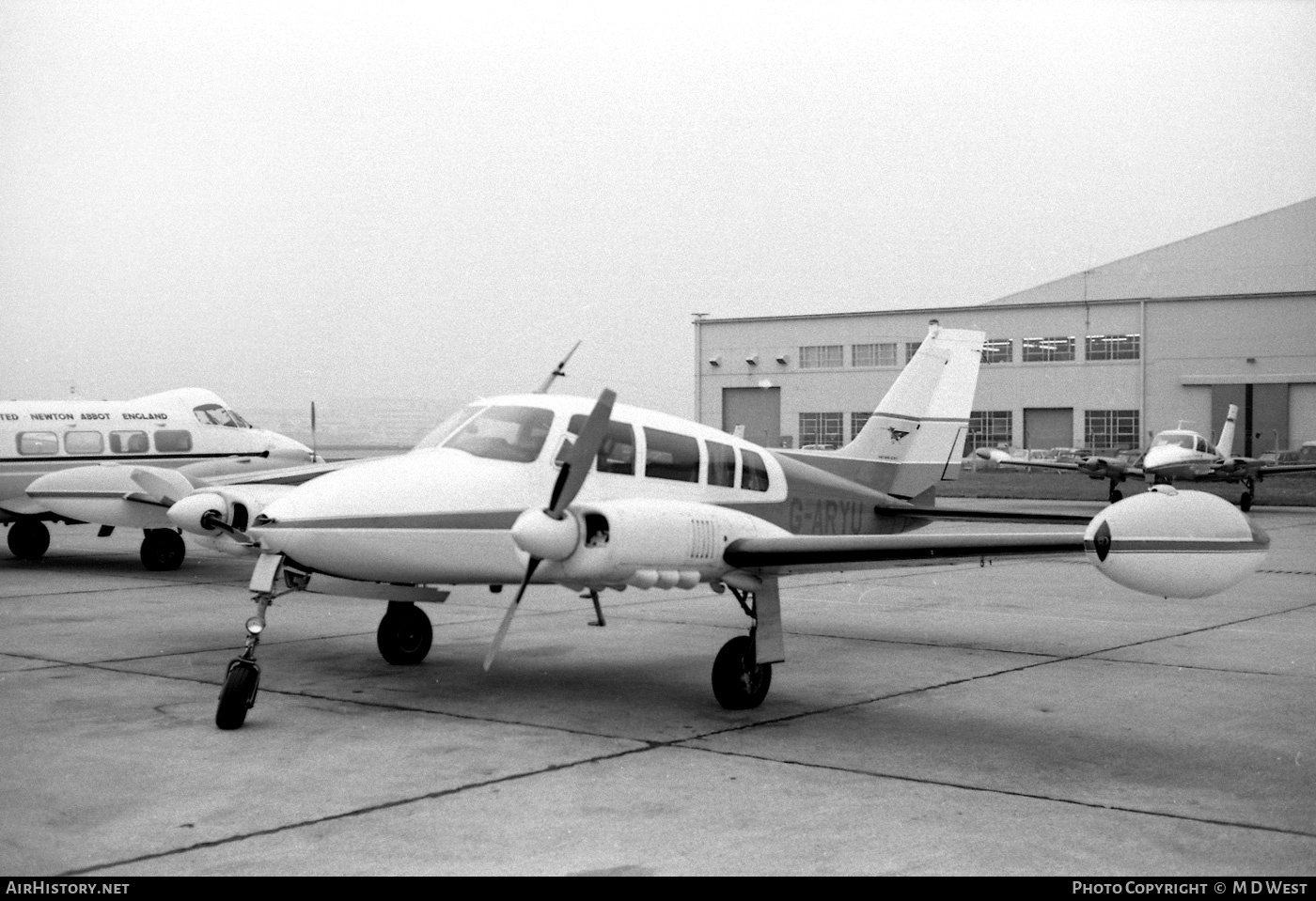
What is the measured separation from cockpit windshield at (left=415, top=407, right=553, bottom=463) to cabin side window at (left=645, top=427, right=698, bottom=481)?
0.81 m

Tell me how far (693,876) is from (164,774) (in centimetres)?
329

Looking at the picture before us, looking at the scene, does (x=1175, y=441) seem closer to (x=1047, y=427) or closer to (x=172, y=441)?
(x=1047, y=427)

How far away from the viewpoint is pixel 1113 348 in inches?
2307

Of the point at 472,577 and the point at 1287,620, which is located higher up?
the point at 472,577

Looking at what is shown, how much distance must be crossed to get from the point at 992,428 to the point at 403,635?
5382 centimetres

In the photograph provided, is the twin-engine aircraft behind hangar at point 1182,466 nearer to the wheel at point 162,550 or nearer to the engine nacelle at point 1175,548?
the wheel at point 162,550

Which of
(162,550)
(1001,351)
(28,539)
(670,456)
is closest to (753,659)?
(670,456)

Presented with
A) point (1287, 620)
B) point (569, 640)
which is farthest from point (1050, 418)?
point (569, 640)

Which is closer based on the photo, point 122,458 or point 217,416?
point 122,458

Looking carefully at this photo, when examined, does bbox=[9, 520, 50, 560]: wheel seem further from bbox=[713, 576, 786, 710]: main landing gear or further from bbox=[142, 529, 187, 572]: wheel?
bbox=[713, 576, 786, 710]: main landing gear

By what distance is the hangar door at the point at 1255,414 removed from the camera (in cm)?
5628

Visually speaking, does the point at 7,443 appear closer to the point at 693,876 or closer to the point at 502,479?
the point at 502,479

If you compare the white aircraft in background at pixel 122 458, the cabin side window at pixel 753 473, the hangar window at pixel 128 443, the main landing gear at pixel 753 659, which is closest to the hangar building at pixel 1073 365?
the white aircraft in background at pixel 122 458

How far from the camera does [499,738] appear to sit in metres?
7.82
